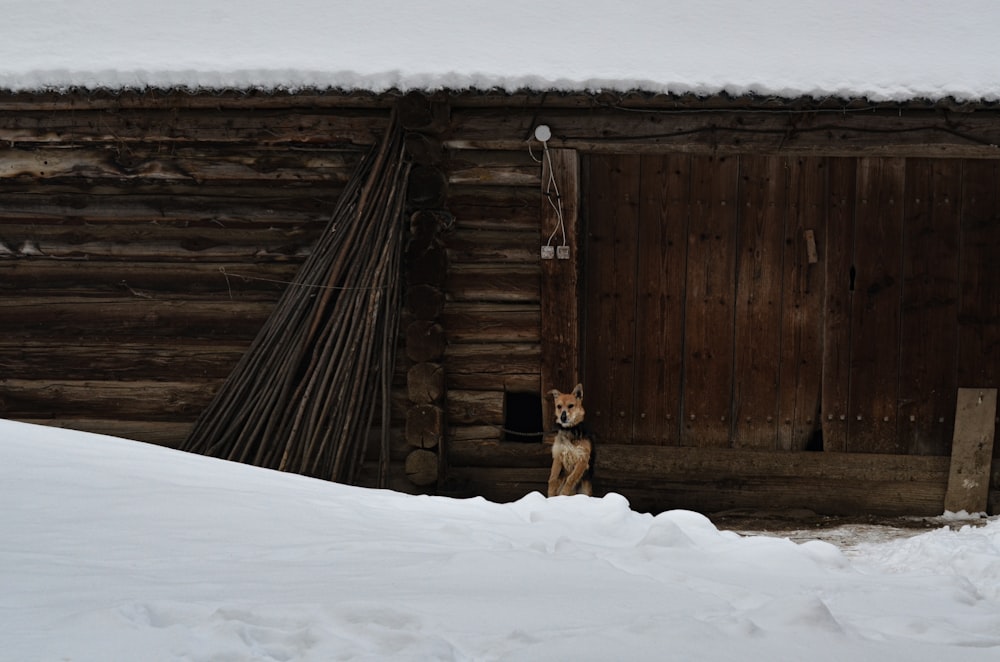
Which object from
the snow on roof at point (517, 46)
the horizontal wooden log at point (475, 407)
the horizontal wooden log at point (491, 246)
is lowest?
the horizontal wooden log at point (475, 407)

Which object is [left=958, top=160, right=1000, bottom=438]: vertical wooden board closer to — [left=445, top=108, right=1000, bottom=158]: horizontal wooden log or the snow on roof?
[left=445, top=108, right=1000, bottom=158]: horizontal wooden log

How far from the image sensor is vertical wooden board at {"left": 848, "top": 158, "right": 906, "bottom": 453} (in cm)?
718

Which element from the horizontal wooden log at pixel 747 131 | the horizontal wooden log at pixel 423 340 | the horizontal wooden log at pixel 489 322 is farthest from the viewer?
the horizontal wooden log at pixel 489 322

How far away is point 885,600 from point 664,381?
164 inches

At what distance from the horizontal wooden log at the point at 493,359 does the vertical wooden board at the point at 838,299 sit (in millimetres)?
2180

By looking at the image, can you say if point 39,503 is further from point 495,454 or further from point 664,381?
point 664,381

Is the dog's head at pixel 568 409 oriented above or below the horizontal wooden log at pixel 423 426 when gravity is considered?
above

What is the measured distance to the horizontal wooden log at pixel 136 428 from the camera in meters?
7.46

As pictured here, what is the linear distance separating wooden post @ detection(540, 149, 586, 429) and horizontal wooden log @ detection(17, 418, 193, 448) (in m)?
2.83

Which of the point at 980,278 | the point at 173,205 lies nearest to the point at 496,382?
the point at 173,205

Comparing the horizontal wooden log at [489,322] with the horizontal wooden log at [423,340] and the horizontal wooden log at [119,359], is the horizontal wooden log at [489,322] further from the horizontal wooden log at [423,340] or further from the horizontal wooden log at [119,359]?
the horizontal wooden log at [119,359]

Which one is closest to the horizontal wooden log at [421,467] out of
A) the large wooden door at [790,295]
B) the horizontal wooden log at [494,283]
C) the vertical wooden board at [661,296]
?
the horizontal wooden log at [494,283]

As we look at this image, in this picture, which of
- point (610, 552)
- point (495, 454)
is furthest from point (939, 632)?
point (495, 454)

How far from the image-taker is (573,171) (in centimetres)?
708
